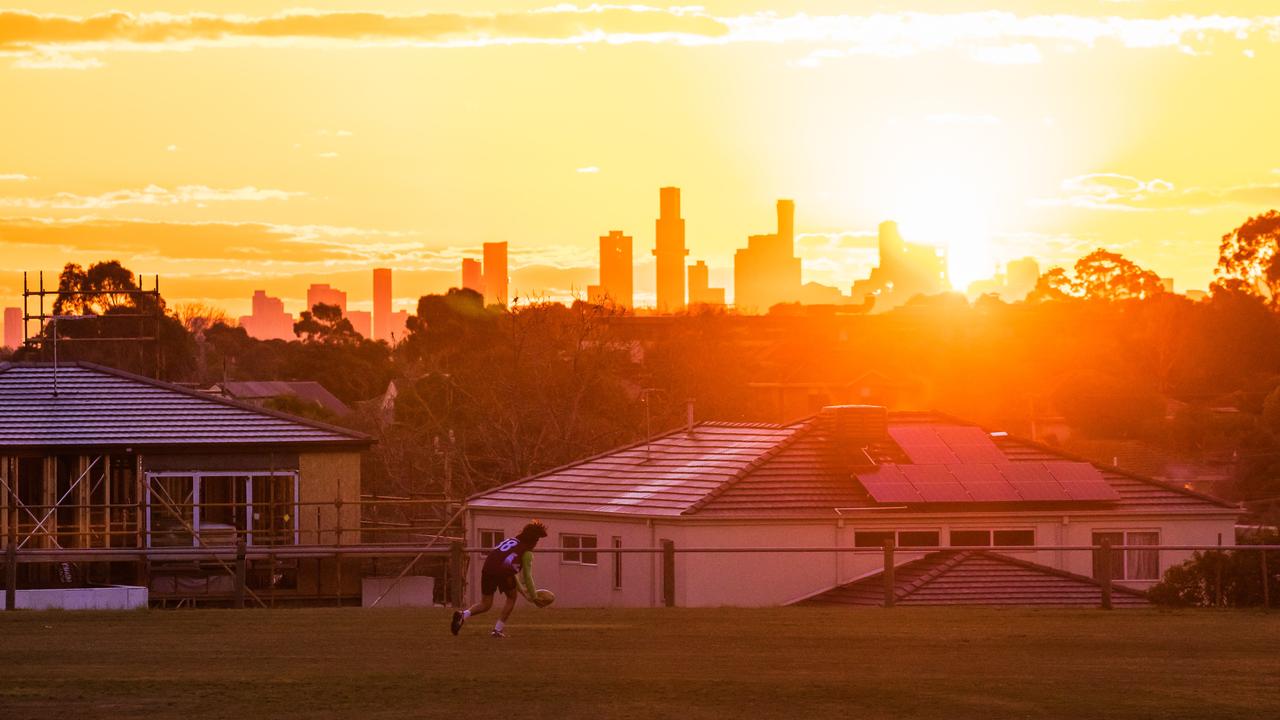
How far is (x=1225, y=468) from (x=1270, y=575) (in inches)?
2171

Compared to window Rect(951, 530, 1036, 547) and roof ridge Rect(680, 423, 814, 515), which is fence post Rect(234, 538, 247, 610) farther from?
window Rect(951, 530, 1036, 547)

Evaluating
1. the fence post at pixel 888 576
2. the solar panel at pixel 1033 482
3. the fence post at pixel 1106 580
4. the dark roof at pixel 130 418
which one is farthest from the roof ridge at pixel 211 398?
the fence post at pixel 1106 580

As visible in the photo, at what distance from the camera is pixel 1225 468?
273 feet

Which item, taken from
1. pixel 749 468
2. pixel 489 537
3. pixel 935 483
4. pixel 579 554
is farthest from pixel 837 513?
pixel 489 537

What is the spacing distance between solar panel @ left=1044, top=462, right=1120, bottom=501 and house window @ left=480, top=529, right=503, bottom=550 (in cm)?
1422

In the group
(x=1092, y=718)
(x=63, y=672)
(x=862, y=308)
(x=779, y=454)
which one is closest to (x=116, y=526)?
(x=779, y=454)

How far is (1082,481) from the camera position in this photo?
43.8 meters

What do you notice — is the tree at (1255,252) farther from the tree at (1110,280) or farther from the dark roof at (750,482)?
the dark roof at (750,482)

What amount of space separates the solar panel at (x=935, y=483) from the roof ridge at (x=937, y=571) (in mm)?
2485

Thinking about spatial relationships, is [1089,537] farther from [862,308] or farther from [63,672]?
[862,308]

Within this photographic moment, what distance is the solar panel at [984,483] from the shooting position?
42281 millimetres

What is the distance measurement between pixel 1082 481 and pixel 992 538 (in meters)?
3.06

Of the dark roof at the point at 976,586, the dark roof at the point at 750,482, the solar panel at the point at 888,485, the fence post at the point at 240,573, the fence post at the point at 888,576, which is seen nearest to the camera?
the fence post at the point at 888,576

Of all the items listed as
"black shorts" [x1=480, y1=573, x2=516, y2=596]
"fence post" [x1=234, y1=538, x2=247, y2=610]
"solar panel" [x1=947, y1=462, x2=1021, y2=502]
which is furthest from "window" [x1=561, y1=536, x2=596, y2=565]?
"black shorts" [x1=480, y1=573, x2=516, y2=596]
